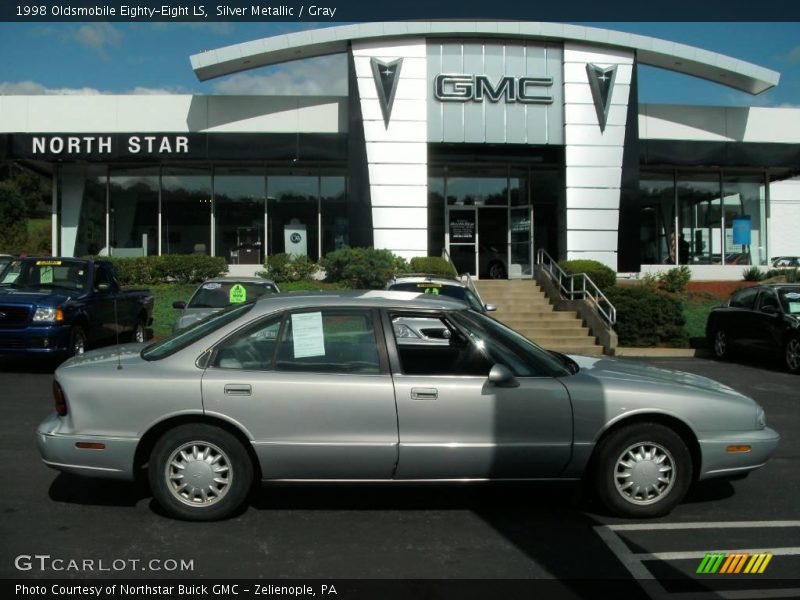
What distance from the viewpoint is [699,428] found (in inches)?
200

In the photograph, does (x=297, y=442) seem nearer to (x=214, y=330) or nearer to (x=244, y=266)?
(x=214, y=330)

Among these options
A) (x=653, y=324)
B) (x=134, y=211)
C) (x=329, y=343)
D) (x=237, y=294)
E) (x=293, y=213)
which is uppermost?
(x=134, y=211)

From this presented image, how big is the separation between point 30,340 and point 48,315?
0.45m

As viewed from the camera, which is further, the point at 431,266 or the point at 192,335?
the point at 431,266

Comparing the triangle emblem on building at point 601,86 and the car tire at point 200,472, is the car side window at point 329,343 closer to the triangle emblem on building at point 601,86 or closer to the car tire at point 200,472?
the car tire at point 200,472

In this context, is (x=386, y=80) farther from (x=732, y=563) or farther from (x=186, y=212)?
(x=732, y=563)

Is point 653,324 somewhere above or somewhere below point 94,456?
above

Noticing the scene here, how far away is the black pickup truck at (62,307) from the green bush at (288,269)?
6.75 metres

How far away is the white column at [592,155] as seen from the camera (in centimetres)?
2197

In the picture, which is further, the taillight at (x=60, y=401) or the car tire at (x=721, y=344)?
the car tire at (x=721, y=344)

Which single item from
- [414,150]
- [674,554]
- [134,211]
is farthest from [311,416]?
[134,211]

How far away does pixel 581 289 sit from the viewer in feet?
64.4

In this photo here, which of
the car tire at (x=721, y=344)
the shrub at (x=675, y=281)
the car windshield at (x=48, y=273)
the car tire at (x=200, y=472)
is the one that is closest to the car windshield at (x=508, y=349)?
the car tire at (x=200, y=472)

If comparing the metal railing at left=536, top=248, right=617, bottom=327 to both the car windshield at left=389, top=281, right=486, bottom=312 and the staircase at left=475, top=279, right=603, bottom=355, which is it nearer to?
the staircase at left=475, top=279, right=603, bottom=355
